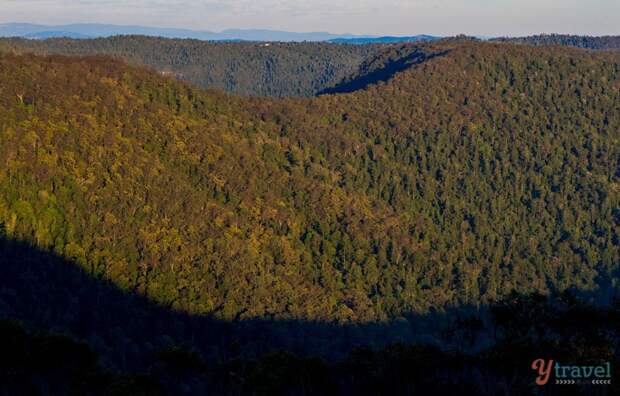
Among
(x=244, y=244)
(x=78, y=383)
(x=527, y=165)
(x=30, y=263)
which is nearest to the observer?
(x=78, y=383)

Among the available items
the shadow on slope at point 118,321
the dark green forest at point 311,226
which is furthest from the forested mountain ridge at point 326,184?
the shadow on slope at point 118,321

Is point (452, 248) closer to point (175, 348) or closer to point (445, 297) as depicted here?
point (445, 297)

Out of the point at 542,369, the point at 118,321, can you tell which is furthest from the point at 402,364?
the point at 118,321

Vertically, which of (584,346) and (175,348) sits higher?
(584,346)

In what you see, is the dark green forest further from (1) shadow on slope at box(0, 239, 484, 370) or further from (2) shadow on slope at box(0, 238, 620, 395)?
(1) shadow on slope at box(0, 239, 484, 370)

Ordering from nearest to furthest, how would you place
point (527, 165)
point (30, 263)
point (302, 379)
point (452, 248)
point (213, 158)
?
point (302, 379) < point (30, 263) < point (213, 158) < point (452, 248) < point (527, 165)

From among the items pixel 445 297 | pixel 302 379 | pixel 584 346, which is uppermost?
pixel 584 346

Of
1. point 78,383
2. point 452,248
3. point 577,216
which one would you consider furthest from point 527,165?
point 78,383
